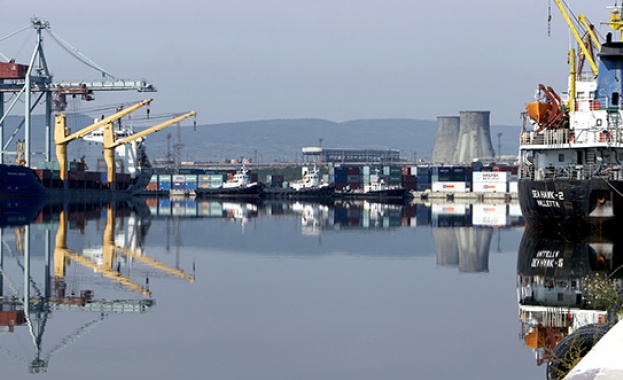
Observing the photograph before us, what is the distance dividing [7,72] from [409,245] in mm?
47915

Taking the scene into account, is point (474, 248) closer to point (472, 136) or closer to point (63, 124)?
point (63, 124)

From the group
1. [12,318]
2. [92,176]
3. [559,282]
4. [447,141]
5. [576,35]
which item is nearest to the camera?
[12,318]

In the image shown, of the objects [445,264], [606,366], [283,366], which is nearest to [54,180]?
[445,264]

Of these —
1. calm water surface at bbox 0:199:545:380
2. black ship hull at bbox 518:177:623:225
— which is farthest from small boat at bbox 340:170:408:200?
calm water surface at bbox 0:199:545:380

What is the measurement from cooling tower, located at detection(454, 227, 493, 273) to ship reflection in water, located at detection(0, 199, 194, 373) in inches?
272

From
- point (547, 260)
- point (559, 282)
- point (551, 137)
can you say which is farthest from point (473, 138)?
point (559, 282)

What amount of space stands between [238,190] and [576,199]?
7439 cm

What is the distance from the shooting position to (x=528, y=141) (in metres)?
37.7

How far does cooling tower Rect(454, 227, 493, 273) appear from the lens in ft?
83.9

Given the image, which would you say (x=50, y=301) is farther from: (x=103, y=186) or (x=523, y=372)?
(x=103, y=186)

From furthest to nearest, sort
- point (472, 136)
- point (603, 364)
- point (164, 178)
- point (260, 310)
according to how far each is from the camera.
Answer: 1. point (472, 136)
2. point (164, 178)
3. point (260, 310)
4. point (603, 364)

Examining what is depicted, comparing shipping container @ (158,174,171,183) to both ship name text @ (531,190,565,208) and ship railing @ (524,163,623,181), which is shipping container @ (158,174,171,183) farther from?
ship railing @ (524,163,623,181)

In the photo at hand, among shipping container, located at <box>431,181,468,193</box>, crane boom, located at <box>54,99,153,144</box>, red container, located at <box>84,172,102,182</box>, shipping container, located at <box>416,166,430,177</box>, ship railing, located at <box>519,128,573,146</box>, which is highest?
crane boom, located at <box>54,99,153,144</box>

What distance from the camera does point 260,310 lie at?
56.0 ft
